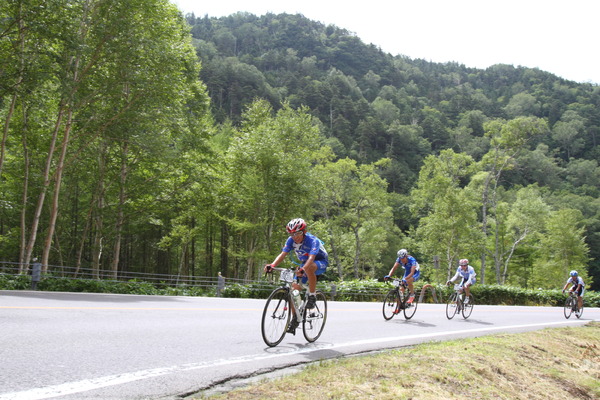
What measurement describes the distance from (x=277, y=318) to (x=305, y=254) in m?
1.04

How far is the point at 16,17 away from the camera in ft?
47.2

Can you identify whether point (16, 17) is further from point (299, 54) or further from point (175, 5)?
point (299, 54)

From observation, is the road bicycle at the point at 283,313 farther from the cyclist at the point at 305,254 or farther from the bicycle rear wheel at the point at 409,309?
the bicycle rear wheel at the point at 409,309

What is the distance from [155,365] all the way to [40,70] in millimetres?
14523

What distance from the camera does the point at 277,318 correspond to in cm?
613

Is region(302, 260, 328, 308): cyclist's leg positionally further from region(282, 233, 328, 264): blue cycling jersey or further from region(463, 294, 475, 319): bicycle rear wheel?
region(463, 294, 475, 319): bicycle rear wheel

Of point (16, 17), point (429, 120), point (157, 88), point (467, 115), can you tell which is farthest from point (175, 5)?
point (467, 115)

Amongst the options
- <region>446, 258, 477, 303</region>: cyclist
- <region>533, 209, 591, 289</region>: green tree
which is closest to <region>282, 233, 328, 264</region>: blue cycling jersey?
<region>446, 258, 477, 303</region>: cyclist

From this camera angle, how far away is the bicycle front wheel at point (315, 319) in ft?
21.6

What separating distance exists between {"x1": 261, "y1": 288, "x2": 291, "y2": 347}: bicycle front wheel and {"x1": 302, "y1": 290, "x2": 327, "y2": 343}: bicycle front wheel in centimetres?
38

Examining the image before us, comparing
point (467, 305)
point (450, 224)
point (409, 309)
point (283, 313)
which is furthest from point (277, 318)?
point (450, 224)

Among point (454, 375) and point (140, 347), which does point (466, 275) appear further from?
point (140, 347)

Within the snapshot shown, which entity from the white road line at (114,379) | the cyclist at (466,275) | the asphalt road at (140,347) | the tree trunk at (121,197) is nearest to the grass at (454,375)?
the asphalt road at (140,347)

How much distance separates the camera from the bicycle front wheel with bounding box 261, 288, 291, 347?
601 centimetres
